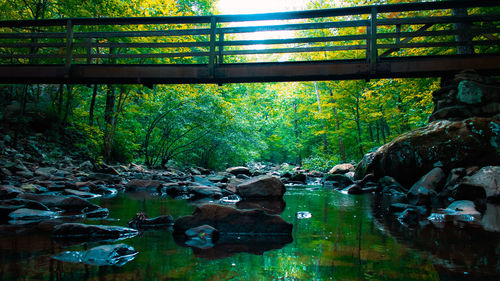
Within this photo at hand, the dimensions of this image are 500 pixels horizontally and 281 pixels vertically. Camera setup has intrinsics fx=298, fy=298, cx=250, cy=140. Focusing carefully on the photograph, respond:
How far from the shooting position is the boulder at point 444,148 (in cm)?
634

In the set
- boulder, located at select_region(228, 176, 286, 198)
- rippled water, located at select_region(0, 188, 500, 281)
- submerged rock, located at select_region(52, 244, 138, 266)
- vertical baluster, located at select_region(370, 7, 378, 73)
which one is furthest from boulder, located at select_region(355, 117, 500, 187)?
submerged rock, located at select_region(52, 244, 138, 266)

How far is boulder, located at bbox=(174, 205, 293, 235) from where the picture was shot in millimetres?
3233

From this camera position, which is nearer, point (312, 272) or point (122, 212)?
point (312, 272)

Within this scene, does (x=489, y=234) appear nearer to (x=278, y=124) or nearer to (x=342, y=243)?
(x=342, y=243)

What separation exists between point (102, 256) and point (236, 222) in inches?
56.6

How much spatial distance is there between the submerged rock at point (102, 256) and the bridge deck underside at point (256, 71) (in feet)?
16.9

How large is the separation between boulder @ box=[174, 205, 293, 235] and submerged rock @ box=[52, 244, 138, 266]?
36.3 inches

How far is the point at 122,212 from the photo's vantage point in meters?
4.35

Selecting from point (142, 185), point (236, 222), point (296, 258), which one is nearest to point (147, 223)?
point (236, 222)

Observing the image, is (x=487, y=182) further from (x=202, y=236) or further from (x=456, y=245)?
(x=202, y=236)

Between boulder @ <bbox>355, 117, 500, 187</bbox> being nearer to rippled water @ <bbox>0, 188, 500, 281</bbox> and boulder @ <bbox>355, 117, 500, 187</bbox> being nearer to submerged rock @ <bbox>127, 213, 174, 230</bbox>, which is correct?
rippled water @ <bbox>0, 188, 500, 281</bbox>

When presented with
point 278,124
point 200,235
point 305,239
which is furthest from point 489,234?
point 278,124

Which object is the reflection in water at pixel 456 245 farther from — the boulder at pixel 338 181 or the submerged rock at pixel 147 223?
the boulder at pixel 338 181

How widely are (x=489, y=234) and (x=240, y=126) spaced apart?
14.3 meters
